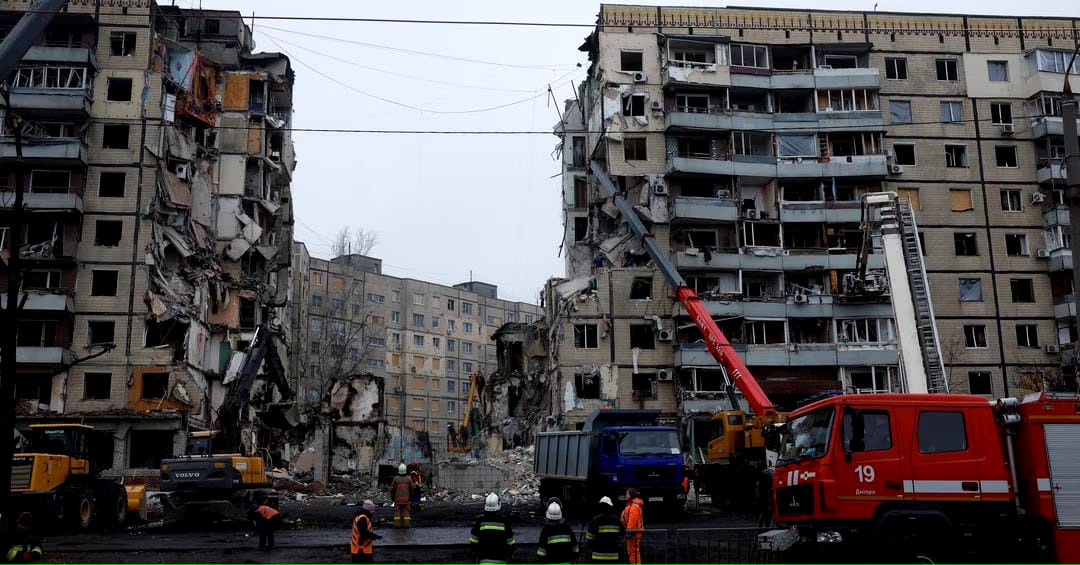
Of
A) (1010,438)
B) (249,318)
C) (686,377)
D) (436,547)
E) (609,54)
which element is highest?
(609,54)

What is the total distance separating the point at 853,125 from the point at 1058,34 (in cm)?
1498

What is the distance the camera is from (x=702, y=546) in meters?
15.2

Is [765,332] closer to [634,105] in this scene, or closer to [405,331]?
[634,105]

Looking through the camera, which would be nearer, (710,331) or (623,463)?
(623,463)

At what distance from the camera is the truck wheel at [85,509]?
24875mm

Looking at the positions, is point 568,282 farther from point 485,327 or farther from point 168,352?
point 485,327

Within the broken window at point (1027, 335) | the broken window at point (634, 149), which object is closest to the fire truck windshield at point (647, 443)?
the broken window at point (634, 149)

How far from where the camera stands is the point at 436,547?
68.0ft

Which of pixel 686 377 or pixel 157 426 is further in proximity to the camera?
pixel 686 377

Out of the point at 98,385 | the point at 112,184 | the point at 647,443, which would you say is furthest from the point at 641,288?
the point at 112,184

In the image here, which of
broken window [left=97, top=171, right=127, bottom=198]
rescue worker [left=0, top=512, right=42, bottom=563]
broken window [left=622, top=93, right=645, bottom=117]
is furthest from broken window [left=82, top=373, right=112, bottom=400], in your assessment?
rescue worker [left=0, top=512, right=42, bottom=563]

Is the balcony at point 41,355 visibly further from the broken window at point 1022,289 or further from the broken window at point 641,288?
the broken window at point 1022,289

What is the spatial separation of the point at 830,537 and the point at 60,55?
4739 centimetres

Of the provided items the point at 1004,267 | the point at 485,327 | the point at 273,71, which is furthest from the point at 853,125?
the point at 485,327
